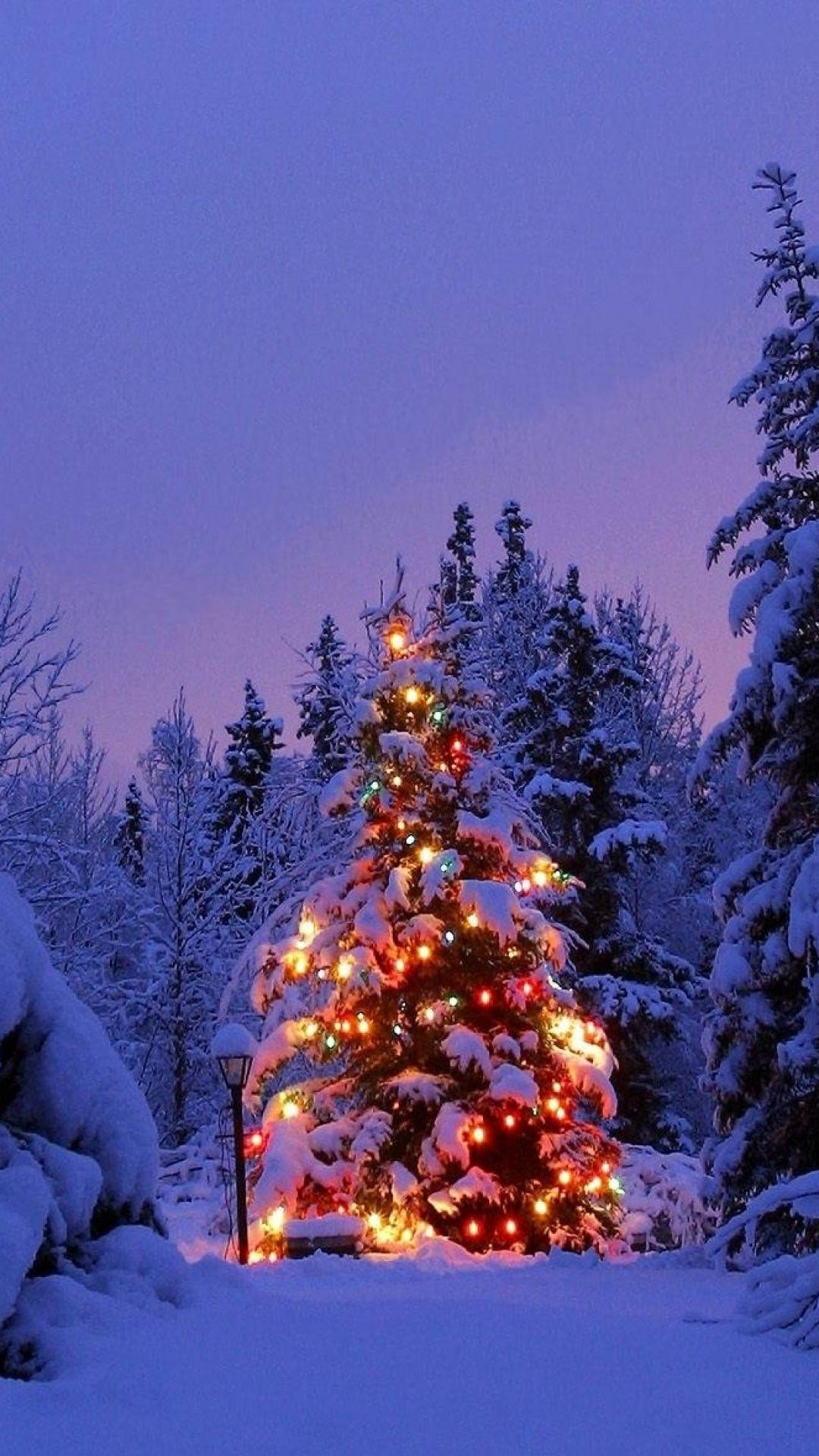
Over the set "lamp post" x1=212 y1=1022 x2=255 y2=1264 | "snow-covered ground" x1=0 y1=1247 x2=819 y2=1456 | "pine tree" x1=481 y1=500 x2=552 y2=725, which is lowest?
"snow-covered ground" x1=0 y1=1247 x2=819 y2=1456

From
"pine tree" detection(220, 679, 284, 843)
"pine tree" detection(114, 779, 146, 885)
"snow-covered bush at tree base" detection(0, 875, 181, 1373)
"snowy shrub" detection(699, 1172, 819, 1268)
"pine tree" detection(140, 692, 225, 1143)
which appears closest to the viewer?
"snow-covered bush at tree base" detection(0, 875, 181, 1373)

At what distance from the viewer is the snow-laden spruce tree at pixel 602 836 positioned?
79.7 ft

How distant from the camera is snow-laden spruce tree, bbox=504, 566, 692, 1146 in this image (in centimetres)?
2430

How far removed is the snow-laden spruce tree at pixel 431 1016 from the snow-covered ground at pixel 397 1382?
6.73 meters

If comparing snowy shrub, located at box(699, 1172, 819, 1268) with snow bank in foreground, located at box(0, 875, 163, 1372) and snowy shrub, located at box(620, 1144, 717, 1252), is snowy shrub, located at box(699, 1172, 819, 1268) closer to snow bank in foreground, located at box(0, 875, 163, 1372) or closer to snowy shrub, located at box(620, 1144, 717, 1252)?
snowy shrub, located at box(620, 1144, 717, 1252)

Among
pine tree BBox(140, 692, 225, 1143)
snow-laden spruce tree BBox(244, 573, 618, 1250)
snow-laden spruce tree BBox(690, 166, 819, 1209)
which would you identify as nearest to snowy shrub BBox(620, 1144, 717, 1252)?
snow-laden spruce tree BBox(244, 573, 618, 1250)

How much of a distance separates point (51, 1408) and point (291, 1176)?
9897 millimetres

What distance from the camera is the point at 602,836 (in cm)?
2450

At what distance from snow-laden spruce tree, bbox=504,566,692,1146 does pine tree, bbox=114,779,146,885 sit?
8159mm

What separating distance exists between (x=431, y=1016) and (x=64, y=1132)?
8989 millimetres

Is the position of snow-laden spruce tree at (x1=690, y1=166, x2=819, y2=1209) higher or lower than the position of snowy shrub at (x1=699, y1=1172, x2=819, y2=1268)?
higher

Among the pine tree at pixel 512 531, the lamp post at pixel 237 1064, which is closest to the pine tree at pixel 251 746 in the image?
the pine tree at pixel 512 531

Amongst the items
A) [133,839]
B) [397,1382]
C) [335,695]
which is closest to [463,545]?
[133,839]

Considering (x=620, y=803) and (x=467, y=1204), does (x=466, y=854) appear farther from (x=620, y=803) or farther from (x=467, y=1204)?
(x=620, y=803)
